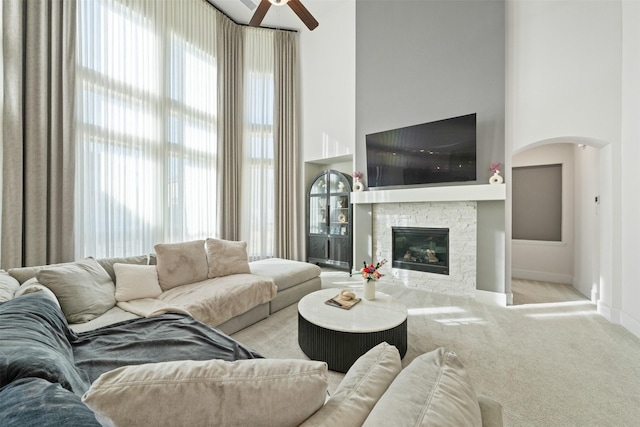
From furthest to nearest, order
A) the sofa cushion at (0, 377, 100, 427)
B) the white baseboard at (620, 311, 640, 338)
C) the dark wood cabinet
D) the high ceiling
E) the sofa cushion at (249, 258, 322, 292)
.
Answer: the dark wood cabinet → the high ceiling → the sofa cushion at (249, 258, 322, 292) → the white baseboard at (620, 311, 640, 338) → the sofa cushion at (0, 377, 100, 427)

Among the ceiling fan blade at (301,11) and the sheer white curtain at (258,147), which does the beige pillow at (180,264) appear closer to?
the sheer white curtain at (258,147)

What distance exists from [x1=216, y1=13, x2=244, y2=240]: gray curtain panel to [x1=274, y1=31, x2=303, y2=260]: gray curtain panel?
730mm

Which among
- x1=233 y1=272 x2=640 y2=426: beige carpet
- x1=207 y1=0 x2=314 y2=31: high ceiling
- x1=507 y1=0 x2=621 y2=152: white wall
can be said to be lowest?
x1=233 y1=272 x2=640 y2=426: beige carpet

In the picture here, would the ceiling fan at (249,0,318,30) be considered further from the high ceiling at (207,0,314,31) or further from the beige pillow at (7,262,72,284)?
the beige pillow at (7,262,72,284)

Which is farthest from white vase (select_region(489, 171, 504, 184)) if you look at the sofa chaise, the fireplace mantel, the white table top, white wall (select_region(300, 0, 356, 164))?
the sofa chaise

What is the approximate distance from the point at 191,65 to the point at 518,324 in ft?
18.4

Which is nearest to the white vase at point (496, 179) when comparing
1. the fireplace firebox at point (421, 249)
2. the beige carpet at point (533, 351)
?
the fireplace firebox at point (421, 249)

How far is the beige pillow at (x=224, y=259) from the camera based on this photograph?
9.90 feet

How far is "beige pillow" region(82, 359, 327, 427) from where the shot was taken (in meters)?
0.55

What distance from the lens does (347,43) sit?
192 inches

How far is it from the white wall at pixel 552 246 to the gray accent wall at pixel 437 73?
66.1 inches

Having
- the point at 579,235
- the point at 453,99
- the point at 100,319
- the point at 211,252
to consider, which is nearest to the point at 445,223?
the point at 453,99

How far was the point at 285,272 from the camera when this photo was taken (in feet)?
10.9

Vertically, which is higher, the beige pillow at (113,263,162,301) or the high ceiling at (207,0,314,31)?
the high ceiling at (207,0,314,31)
